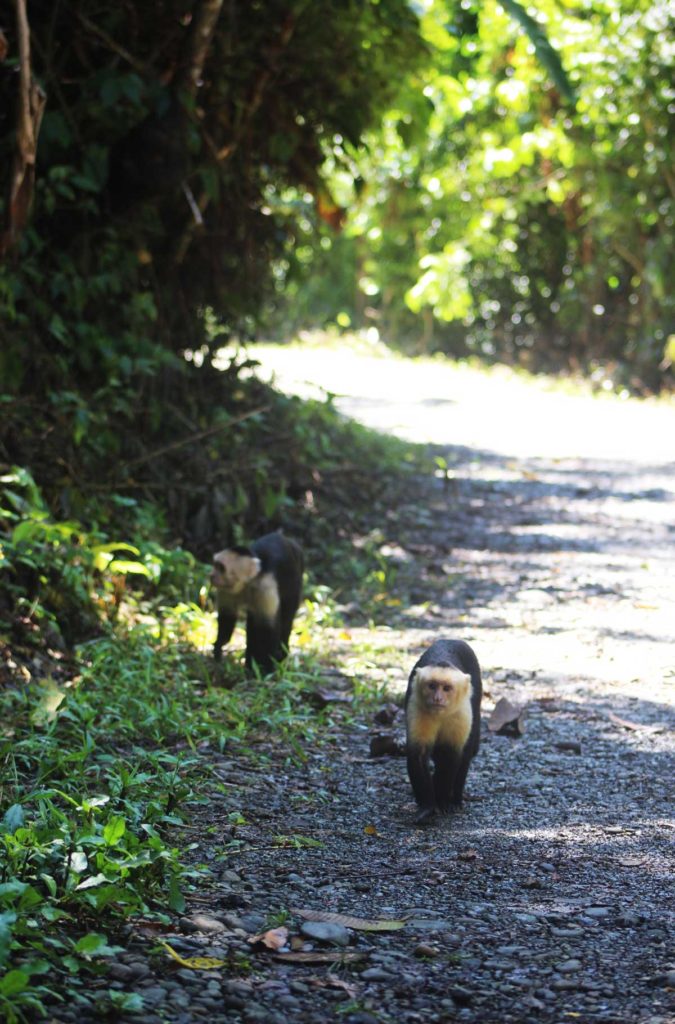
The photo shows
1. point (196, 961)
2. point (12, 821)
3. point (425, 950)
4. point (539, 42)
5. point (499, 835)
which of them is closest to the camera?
point (196, 961)

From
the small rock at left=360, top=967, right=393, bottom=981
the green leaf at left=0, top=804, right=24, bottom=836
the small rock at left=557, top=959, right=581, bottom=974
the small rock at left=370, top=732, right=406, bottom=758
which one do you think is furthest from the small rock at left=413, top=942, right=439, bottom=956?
the small rock at left=370, top=732, right=406, bottom=758

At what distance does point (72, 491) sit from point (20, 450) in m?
0.31

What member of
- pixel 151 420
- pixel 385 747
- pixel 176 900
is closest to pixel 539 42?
pixel 151 420

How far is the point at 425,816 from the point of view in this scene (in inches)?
161

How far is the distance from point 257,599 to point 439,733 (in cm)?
165

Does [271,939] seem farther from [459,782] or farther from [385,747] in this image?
[385,747]

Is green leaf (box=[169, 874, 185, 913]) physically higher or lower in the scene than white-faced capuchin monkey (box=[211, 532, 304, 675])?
lower

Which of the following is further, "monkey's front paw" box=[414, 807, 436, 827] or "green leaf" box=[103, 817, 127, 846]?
"monkey's front paw" box=[414, 807, 436, 827]

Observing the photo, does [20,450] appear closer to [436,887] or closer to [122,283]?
[122,283]

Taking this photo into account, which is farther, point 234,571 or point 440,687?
point 234,571

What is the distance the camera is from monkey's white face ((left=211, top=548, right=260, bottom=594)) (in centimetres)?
571

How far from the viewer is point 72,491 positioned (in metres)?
6.40

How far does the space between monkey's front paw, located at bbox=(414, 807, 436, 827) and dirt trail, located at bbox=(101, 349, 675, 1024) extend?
4cm

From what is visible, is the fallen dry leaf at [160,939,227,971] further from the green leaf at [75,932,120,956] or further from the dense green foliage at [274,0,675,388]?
the dense green foliage at [274,0,675,388]
